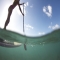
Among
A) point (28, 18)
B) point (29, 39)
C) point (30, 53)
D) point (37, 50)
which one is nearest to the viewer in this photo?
point (28, 18)

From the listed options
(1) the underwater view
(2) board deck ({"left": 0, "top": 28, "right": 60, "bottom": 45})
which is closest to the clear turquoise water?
(1) the underwater view

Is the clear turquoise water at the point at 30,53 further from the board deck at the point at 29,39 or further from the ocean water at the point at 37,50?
the board deck at the point at 29,39

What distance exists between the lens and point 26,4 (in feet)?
13.1

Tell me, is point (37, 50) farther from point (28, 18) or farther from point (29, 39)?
point (28, 18)

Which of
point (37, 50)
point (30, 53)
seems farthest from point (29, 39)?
point (37, 50)

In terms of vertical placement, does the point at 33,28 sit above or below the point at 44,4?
below

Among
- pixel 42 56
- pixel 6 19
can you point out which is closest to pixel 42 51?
pixel 42 56

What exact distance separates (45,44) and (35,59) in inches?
45.6

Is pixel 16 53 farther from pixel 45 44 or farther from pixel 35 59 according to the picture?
pixel 45 44

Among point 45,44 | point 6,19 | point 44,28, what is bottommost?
point 45,44

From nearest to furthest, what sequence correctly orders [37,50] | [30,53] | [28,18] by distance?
[28,18], [30,53], [37,50]

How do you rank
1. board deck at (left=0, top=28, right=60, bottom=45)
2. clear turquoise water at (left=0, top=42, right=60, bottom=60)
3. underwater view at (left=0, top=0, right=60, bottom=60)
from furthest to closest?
board deck at (left=0, top=28, right=60, bottom=45), clear turquoise water at (left=0, top=42, right=60, bottom=60), underwater view at (left=0, top=0, right=60, bottom=60)

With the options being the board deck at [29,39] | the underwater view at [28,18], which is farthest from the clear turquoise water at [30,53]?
the board deck at [29,39]

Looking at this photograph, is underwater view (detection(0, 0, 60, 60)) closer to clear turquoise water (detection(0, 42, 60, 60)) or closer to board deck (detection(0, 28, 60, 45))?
clear turquoise water (detection(0, 42, 60, 60))
